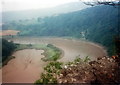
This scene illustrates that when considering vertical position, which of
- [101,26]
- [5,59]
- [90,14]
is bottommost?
[5,59]

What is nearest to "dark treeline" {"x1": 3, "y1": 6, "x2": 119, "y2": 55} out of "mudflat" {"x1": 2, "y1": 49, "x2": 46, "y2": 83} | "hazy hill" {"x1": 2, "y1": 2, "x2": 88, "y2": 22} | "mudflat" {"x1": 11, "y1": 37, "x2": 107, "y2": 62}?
"mudflat" {"x1": 11, "y1": 37, "x2": 107, "y2": 62}

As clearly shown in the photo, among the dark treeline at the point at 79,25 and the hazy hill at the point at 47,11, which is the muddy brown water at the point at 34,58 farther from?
the hazy hill at the point at 47,11

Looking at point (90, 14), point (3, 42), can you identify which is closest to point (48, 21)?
point (90, 14)

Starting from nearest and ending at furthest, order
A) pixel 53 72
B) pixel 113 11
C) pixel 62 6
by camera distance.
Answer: pixel 53 72, pixel 113 11, pixel 62 6

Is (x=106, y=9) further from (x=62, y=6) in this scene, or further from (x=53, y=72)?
(x=53, y=72)

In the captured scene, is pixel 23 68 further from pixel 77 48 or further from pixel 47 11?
pixel 47 11

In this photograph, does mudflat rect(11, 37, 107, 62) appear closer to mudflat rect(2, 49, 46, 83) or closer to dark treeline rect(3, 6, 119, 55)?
dark treeline rect(3, 6, 119, 55)
